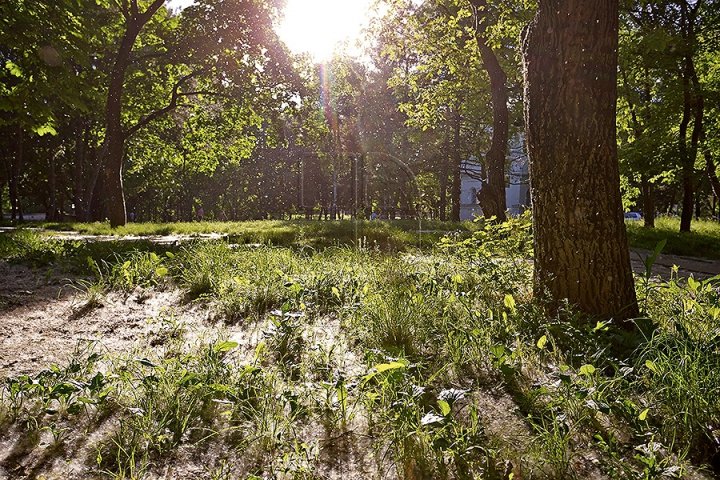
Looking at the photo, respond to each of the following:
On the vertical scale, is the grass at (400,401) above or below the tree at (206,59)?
below

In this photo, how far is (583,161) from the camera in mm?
2770

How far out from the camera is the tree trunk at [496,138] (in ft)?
29.7

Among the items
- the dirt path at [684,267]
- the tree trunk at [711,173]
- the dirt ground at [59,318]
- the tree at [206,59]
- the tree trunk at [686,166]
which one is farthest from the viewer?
the tree trunk at [711,173]

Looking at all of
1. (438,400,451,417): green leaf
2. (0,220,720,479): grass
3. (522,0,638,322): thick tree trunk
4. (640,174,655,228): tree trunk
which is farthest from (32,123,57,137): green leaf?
(640,174,655,228): tree trunk

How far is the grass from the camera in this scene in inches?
55.5

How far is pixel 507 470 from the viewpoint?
1.37 m

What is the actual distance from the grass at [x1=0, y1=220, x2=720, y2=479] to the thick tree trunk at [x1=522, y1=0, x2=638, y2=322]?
273mm

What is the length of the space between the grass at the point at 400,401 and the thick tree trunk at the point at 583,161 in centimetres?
27

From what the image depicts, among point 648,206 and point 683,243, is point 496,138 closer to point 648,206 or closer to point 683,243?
point 683,243

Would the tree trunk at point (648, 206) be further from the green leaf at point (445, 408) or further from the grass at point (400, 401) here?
the green leaf at point (445, 408)

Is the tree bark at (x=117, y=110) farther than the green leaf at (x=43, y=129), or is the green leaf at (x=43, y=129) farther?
the tree bark at (x=117, y=110)

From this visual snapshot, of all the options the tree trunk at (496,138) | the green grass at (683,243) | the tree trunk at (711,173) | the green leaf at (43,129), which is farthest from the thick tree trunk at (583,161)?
the tree trunk at (711,173)

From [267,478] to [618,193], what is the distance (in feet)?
9.07

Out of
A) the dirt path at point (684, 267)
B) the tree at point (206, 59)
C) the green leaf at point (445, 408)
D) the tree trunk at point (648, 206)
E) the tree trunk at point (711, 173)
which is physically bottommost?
the dirt path at point (684, 267)
